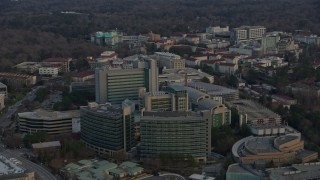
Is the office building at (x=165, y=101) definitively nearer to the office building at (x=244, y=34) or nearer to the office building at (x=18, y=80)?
the office building at (x=18, y=80)

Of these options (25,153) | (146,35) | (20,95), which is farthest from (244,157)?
(146,35)

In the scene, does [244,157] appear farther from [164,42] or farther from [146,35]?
[146,35]

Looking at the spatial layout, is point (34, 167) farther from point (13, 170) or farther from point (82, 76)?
point (82, 76)

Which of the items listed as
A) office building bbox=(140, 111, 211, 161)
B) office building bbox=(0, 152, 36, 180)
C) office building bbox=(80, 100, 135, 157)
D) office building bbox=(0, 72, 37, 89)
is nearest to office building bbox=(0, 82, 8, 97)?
office building bbox=(0, 72, 37, 89)

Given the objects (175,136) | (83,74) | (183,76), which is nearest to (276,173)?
(175,136)

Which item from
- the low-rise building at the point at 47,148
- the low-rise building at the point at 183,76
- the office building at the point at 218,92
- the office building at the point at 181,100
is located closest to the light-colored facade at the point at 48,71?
the low-rise building at the point at 183,76

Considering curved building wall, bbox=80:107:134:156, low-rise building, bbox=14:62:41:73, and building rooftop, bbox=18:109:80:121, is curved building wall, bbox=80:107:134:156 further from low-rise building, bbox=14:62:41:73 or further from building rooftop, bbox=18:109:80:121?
low-rise building, bbox=14:62:41:73
